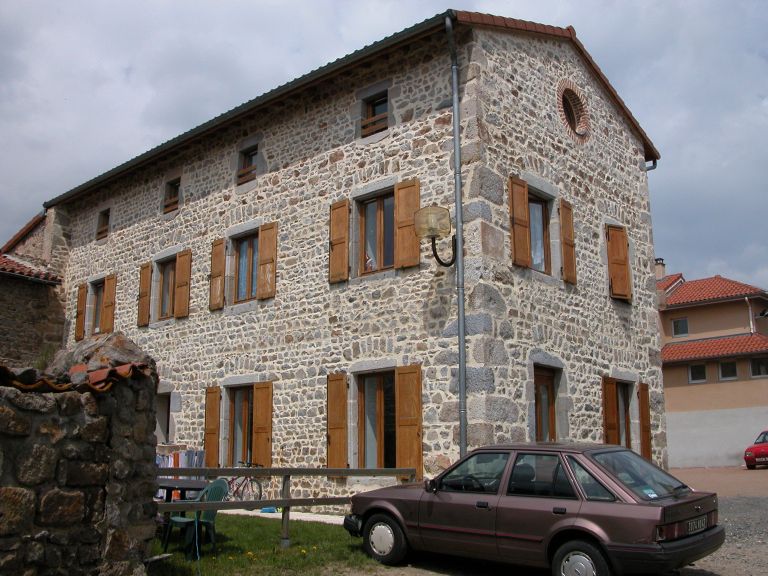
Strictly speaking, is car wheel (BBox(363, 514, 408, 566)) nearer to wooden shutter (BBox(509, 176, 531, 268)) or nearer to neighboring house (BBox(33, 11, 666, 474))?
neighboring house (BBox(33, 11, 666, 474))

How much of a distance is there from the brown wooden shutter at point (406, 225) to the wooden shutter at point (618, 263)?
418 cm

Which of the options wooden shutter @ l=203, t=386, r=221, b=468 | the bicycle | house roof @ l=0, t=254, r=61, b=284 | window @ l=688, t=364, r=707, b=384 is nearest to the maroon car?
the bicycle

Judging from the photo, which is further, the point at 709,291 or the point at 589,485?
the point at 709,291

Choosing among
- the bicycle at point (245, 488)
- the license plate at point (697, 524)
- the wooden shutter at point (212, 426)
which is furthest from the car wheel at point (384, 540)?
the wooden shutter at point (212, 426)

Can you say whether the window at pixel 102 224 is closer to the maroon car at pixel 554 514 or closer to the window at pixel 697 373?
the maroon car at pixel 554 514

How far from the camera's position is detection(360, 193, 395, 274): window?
11586 millimetres

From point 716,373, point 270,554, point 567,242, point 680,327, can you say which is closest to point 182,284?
point 567,242

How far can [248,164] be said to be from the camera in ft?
47.1

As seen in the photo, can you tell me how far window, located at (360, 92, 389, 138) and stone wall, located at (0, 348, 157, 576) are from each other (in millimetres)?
7212

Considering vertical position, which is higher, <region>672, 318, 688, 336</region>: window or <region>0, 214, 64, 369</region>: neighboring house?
<region>672, 318, 688, 336</region>: window

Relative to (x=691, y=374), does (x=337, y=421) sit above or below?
below

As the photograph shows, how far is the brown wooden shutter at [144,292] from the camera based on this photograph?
15484 millimetres

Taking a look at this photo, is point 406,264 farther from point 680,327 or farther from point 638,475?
point 680,327

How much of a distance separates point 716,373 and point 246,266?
67.4ft
